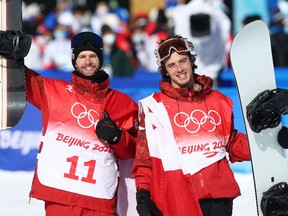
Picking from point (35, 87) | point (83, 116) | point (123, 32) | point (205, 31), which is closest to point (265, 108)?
point (83, 116)

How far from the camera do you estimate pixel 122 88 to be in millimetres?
10297

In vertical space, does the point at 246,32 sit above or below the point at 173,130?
above

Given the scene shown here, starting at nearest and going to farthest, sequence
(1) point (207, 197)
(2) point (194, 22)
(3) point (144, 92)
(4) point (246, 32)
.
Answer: (1) point (207, 197), (4) point (246, 32), (3) point (144, 92), (2) point (194, 22)

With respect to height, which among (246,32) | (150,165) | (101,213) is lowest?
(101,213)

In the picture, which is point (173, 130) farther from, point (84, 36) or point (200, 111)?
point (84, 36)

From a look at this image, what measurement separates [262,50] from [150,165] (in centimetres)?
107

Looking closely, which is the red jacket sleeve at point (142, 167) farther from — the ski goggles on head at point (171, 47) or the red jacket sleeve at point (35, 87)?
the red jacket sleeve at point (35, 87)

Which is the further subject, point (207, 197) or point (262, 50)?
point (262, 50)

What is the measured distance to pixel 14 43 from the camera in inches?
211

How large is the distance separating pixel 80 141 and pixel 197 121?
2.36ft

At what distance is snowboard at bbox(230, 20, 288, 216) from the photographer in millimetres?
5395

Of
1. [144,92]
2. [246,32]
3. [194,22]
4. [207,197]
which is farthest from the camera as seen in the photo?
[194,22]

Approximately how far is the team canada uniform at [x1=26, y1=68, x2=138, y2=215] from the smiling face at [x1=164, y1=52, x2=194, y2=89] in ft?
1.47

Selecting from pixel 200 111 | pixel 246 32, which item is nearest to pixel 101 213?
pixel 200 111
